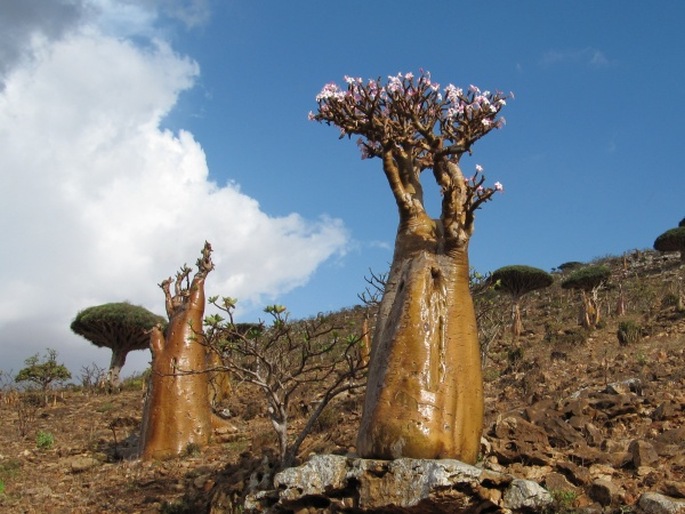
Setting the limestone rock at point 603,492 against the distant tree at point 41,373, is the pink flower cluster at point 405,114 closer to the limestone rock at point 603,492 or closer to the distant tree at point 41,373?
the limestone rock at point 603,492

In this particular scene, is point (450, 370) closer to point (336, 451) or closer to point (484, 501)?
point (484, 501)

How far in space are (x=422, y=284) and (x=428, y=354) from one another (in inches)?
28.1

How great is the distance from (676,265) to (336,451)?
32376mm

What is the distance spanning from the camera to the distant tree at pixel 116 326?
26.6 meters

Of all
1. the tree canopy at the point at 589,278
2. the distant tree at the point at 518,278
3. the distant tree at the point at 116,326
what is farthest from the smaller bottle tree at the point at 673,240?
the distant tree at the point at 116,326

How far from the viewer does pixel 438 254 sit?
6.74 metres

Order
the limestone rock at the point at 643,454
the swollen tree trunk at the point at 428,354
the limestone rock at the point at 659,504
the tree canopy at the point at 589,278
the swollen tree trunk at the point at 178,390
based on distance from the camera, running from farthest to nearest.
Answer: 1. the tree canopy at the point at 589,278
2. the swollen tree trunk at the point at 178,390
3. the limestone rock at the point at 643,454
4. the swollen tree trunk at the point at 428,354
5. the limestone rock at the point at 659,504

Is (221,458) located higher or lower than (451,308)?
lower

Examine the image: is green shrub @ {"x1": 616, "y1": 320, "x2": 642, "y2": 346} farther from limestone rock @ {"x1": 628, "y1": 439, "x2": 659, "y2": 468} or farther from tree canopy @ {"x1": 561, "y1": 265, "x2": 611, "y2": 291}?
tree canopy @ {"x1": 561, "y1": 265, "x2": 611, "y2": 291}

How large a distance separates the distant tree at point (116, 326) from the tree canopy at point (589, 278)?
17.8m

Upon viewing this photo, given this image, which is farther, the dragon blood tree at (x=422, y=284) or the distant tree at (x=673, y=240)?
the distant tree at (x=673, y=240)

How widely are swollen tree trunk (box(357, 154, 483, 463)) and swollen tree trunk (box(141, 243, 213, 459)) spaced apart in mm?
5832

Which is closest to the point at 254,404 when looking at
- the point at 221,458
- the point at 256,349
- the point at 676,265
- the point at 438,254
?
the point at 221,458

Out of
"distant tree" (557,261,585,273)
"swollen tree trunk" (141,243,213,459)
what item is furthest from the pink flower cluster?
"distant tree" (557,261,585,273)
